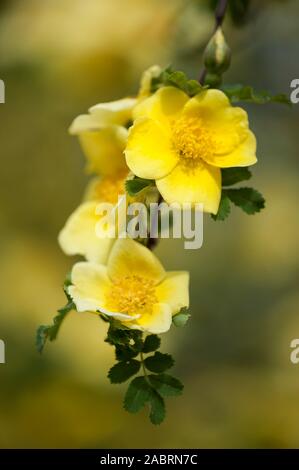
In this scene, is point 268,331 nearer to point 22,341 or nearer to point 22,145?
point 22,341

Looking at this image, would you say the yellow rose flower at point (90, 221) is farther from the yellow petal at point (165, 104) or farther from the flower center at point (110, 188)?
the yellow petal at point (165, 104)

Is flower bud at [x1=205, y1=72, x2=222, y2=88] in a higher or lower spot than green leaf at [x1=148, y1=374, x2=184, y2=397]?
higher

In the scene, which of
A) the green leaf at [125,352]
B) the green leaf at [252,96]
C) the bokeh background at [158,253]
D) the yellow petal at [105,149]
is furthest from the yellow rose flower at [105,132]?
the bokeh background at [158,253]

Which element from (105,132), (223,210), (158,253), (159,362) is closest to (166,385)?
(159,362)

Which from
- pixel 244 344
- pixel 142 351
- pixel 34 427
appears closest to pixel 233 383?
pixel 244 344

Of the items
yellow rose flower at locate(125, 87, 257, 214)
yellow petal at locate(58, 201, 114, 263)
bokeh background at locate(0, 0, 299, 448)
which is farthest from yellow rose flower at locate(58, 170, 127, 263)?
bokeh background at locate(0, 0, 299, 448)

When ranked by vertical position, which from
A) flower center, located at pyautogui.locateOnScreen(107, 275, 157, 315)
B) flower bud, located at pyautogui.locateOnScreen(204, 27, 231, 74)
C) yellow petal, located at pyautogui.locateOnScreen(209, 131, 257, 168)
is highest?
flower bud, located at pyautogui.locateOnScreen(204, 27, 231, 74)

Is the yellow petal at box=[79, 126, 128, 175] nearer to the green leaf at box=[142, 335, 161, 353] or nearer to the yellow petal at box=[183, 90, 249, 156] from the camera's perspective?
the yellow petal at box=[183, 90, 249, 156]
